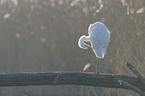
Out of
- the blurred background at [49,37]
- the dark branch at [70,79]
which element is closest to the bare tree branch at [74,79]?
the dark branch at [70,79]

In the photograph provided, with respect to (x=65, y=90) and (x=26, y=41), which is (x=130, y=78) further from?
(x=26, y=41)

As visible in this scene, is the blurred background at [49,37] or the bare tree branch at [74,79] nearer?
the bare tree branch at [74,79]

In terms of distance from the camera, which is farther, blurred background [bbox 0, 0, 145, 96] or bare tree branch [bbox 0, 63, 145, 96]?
blurred background [bbox 0, 0, 145, 96]

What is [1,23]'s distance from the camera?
4.31 metres

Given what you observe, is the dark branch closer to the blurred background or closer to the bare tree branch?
the bare tree branch

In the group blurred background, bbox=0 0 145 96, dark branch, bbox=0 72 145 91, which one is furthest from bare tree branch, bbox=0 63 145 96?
blurred background, bbox=0 0 145 96

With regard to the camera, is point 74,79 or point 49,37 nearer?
point 74,79

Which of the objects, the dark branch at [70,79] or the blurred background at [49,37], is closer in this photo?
the dark branch at [70,79]

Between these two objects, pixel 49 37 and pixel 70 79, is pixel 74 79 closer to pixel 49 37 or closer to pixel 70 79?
pixel 70 79

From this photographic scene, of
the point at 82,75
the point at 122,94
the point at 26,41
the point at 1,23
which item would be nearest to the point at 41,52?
the point at 26,41

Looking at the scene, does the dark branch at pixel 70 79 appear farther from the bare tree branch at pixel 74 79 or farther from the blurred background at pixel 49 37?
the blurred background at pixel 49 37

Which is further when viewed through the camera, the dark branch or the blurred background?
the blurred background

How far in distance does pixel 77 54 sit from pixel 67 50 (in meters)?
0.19

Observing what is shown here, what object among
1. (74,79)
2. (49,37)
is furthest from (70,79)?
(49,37)
